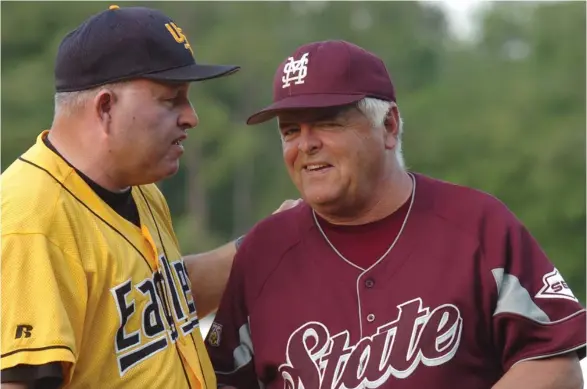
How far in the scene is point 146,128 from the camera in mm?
3488

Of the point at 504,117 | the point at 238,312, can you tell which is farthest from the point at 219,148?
the point at 238,312

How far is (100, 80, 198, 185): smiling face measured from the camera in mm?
3459

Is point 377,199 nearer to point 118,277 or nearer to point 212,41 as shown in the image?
point 118,277

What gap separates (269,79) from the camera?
41.3 metres

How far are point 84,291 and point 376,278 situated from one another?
3.21 feet

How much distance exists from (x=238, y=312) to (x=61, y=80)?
1020mm

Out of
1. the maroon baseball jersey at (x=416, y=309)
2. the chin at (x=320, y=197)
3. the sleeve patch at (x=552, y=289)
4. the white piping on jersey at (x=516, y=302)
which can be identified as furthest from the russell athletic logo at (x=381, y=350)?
the chin at (x=320, y=197)

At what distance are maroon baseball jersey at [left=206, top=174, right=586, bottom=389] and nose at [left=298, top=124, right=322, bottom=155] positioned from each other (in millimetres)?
360

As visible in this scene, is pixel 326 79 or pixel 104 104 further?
pixel 326 79

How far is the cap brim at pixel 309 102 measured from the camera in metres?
3.52

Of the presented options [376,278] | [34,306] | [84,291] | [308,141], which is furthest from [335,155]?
[34,306]

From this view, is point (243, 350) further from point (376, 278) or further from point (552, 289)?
point (552, 289)

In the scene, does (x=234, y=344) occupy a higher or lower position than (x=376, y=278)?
lower

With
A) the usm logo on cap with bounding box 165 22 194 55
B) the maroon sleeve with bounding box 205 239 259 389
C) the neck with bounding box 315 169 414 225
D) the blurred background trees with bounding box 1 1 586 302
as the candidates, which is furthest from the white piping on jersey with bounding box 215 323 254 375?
the blurred background trees with bounding box 1 1 586 302
